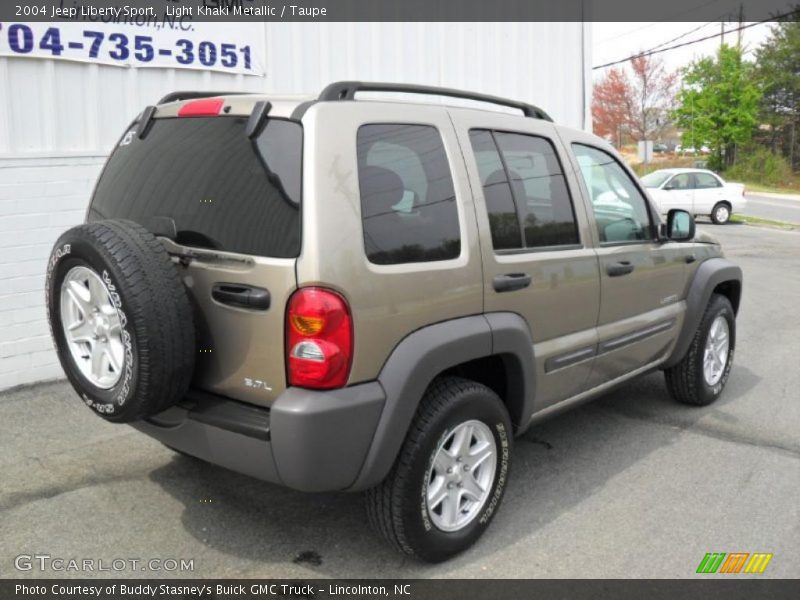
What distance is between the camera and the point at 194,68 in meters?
6.36

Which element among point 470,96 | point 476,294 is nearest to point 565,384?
point 476,294

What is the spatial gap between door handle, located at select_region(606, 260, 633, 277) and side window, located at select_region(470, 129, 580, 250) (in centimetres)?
30

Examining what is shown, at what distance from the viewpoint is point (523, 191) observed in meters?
3.71

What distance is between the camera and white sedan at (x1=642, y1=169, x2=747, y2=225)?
20453 mm

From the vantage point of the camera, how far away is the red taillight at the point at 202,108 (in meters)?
3.20

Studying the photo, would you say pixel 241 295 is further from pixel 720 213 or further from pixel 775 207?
pixel 775 207

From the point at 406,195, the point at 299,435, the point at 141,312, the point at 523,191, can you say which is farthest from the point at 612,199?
the point at 141,312

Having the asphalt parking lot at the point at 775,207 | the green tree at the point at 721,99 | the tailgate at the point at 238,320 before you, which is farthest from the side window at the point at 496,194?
the green tree at the point at 721,99

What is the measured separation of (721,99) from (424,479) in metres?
45.3

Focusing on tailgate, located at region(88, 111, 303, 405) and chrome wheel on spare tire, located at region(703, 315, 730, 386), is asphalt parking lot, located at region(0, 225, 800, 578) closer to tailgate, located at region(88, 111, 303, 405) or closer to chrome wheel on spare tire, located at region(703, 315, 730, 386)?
chrome wheel on spare tire, located at region(703, 315, 730, 386)

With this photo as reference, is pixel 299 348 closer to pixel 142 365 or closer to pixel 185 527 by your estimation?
pixel 142 365

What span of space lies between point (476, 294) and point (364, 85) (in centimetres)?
98

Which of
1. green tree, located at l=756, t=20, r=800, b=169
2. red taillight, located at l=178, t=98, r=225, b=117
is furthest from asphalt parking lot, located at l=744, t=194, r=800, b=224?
red taillight, located at l=178, t=98, r=225, b=117
